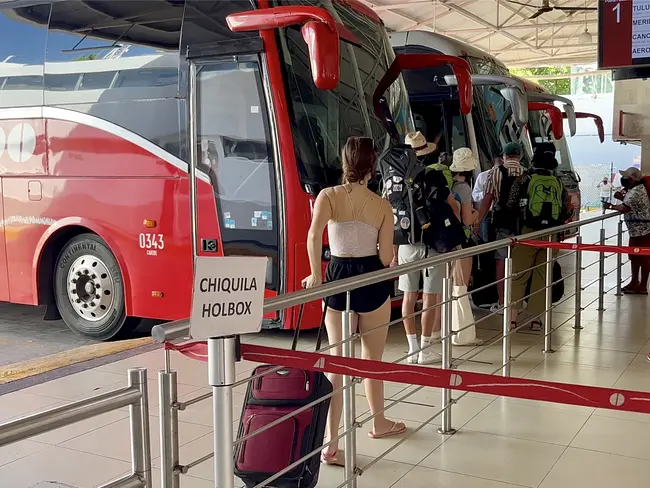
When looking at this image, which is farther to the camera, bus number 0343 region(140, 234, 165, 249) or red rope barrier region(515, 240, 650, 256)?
bus number 0343 region(140, 234, 165, 249)

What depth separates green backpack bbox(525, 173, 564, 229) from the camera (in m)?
6.36

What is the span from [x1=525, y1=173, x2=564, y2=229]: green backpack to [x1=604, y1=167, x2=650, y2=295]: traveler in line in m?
2.45

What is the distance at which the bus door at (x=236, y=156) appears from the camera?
5.89 metres

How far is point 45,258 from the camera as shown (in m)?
6.96

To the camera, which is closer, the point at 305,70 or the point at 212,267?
the point at 212,267

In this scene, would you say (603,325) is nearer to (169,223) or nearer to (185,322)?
(169,223)

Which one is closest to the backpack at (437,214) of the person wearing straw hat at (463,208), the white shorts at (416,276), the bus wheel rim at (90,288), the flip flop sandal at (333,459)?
the white shorts at (416,276)

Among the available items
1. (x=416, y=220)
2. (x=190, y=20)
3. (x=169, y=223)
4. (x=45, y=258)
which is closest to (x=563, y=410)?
(x=416, y=220)

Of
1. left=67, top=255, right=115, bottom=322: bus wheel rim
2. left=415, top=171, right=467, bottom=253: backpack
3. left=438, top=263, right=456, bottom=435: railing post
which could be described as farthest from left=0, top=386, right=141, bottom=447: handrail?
left=67, top=255, right=115, bottom=322: bus wheel rim

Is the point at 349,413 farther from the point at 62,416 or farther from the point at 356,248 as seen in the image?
the point at 62,416

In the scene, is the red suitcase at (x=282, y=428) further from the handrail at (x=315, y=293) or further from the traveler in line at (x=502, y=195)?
the traveler in line at (x=502, y=195)

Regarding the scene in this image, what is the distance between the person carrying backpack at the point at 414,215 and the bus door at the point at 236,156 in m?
0.98

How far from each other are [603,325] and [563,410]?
8.74 feet

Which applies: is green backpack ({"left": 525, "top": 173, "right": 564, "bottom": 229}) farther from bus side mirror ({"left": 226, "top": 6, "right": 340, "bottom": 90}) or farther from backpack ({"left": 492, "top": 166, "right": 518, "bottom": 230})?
bus side mirror ({"left": 226, "top": 6, "right": 340, "bottom": 90})
